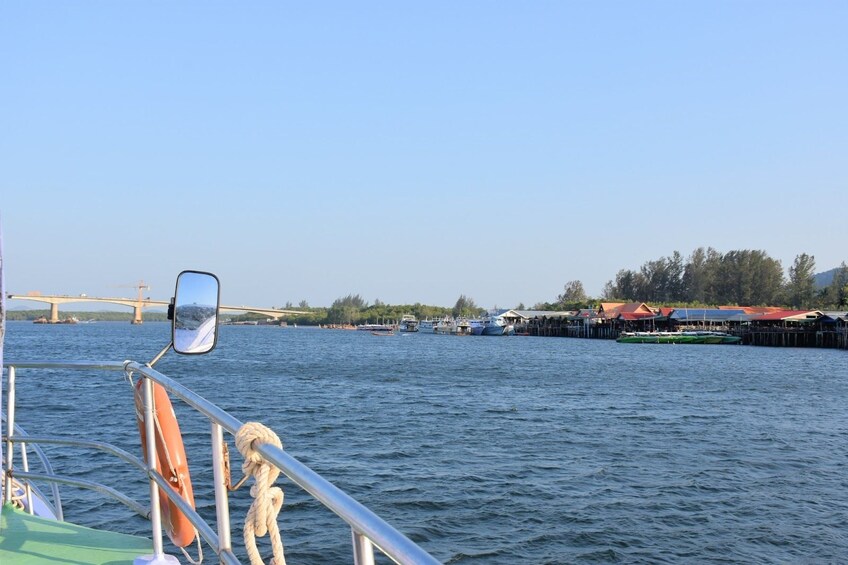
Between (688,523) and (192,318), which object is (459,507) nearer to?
(688,523)

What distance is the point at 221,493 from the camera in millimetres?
2287

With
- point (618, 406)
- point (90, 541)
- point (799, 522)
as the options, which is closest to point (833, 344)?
point (618, 406)

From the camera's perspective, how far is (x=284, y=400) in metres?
26.4

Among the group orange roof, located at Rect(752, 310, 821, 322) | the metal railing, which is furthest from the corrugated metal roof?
the metal railing

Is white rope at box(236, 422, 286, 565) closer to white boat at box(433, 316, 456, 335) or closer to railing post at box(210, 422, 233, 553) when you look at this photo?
railing post at box(210, 422, 233, 553)

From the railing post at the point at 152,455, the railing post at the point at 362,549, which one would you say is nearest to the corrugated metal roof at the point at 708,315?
the railing post at the point at 152,455

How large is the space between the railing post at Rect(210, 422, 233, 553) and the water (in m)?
7.73

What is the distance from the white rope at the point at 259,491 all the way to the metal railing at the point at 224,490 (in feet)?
0.12

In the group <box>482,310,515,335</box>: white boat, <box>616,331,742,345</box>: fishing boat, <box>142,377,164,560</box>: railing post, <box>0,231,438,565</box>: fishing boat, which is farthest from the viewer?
<box>482,310,515,335</box>: white boat

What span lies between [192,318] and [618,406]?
25197 millimetres

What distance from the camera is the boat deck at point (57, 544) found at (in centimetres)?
351

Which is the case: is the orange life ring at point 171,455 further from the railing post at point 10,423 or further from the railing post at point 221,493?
the railing post at point 221,493

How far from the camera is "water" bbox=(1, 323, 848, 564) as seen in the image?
10.8m

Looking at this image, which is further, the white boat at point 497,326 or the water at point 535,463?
the white boat at point 497,326
